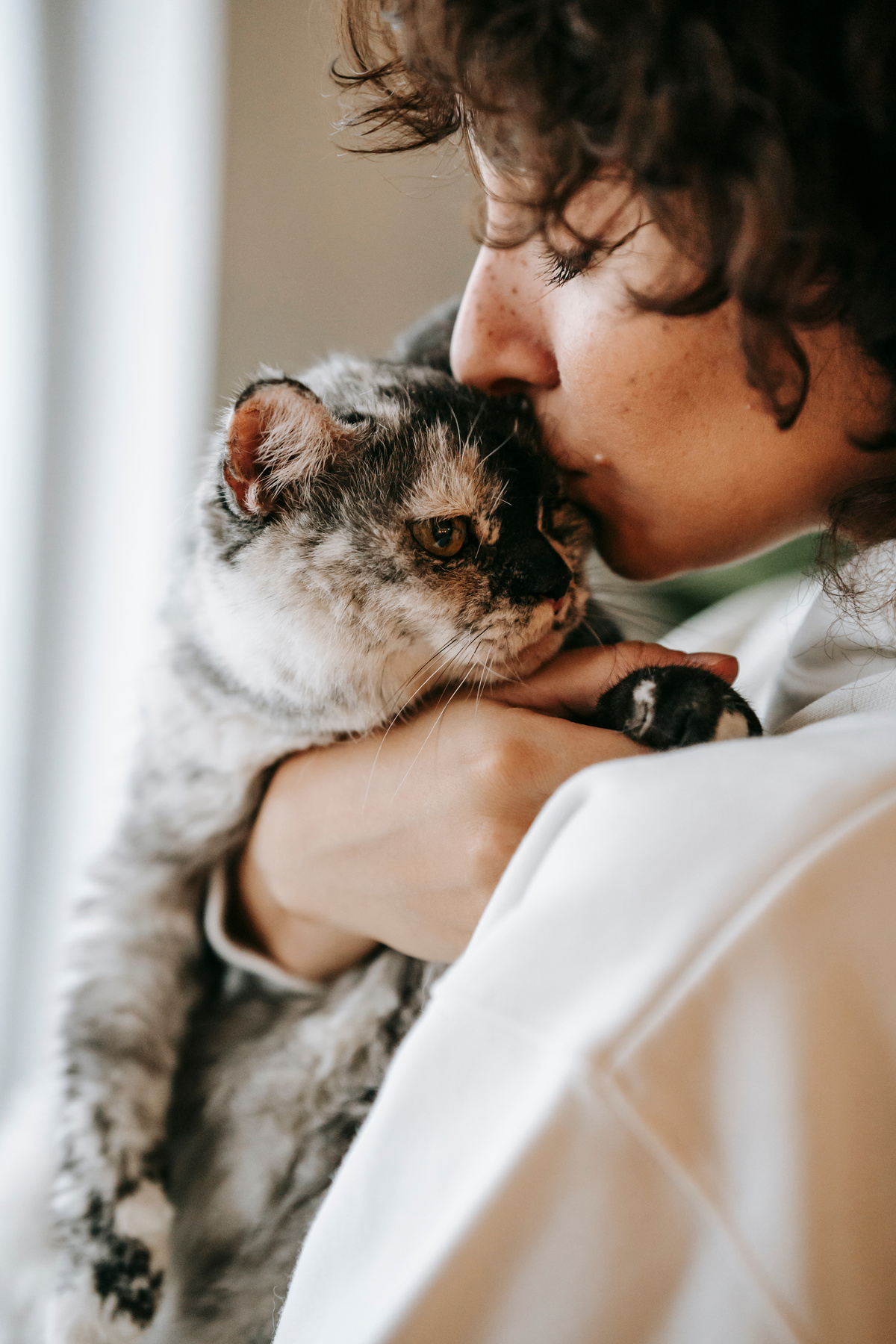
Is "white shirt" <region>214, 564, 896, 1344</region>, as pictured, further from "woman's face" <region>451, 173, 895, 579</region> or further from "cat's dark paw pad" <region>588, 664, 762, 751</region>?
"woman's face" <region>451, 173, 895, 579</region>

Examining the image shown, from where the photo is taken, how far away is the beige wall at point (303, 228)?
1.72 m

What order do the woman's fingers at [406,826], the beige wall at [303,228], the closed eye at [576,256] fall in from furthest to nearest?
the beige wall at [303,228] → the woman's fingers at [406,826] → the closed eye at [576,256]

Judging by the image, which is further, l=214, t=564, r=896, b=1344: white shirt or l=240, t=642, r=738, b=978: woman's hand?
l=240, t=642, r=738, b=978: woman's hand

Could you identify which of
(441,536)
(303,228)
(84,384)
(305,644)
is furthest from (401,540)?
(303,228)

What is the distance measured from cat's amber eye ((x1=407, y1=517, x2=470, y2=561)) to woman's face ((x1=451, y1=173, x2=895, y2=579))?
149 millimetres

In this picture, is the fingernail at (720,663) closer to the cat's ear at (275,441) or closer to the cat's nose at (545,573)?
the cat's nose at (545,573)

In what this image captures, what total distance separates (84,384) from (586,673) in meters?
1.26

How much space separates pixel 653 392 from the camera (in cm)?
72

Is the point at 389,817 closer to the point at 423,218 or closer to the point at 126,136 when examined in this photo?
the point at 126,136

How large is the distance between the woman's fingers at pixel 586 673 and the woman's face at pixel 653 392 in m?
0.14

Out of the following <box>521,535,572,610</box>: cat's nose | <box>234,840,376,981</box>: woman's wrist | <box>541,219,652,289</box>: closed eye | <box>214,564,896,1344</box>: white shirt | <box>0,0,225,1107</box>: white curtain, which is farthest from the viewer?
<box>0,0,225,1107</box>: white curtain

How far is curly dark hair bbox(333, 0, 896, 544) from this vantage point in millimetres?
542

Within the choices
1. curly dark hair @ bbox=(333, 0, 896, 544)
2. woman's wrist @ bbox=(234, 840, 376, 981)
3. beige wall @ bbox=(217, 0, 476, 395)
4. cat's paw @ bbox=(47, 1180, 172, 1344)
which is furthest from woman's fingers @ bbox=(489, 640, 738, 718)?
beige wall @ bbox=(217, 0, 476, 395)

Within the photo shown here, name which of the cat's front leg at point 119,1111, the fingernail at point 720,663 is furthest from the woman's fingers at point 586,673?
the cat's front leg at point 119,1111
